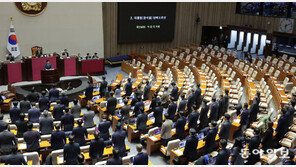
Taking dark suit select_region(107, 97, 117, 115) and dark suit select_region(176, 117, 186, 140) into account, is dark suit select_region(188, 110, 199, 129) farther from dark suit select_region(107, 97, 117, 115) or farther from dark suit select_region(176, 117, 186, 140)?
dark suit select_region(107, 97, 117, 115)

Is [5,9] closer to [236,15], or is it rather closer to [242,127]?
[242,127]

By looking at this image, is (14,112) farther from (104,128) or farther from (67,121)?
(104,128)

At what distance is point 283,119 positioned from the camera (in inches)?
354

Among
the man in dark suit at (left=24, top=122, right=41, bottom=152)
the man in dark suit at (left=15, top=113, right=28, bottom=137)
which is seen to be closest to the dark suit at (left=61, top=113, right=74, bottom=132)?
the man in dark suit at (left=15, top=113, right=28, bottom=137)

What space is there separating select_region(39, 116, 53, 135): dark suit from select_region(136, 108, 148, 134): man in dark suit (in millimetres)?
2652

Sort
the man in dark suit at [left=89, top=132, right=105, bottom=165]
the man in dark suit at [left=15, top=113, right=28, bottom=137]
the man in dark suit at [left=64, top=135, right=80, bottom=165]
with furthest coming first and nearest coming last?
the man in dark suit at [left=15, top=113, right=28, bottom=137] → the man in dark suit at [left=89, top=132, right=105, bottom=165] → the man in dark suit at [left=64, top=135, right=80, bottom=165]

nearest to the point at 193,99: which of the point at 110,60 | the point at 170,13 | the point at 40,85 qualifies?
the point at 40,85

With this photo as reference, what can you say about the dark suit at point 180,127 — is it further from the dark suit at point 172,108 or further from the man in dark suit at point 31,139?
the man in dark suit at point 31,139

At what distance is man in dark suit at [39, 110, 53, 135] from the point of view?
344 inches

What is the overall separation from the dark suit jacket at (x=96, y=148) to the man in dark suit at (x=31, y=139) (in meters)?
1.56

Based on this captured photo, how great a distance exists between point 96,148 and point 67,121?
6.54 ft

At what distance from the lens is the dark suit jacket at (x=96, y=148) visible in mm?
7312

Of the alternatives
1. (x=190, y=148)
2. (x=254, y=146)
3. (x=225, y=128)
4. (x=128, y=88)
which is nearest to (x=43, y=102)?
(x=128, y=88)

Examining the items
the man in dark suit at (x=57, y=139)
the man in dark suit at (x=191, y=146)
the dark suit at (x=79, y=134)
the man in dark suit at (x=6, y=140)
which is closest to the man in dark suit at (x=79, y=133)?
the dark suit at (x=79, y=134)
